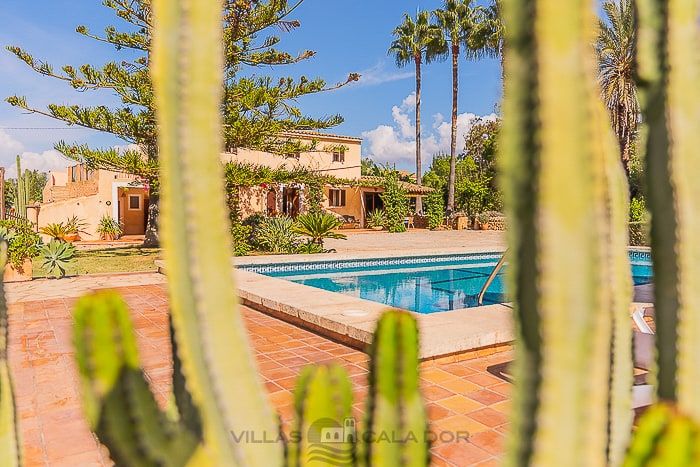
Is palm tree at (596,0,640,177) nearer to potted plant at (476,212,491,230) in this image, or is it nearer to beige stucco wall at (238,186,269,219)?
potted plant at (476,212,491,230)

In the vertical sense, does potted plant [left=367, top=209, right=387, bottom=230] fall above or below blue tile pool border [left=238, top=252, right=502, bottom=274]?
above

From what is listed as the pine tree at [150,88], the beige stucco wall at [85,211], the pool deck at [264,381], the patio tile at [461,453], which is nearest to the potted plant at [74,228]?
the beige stucco wall at [85,211]

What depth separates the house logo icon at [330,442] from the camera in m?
1.33

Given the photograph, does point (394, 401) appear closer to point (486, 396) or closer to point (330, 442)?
point (330, 442)

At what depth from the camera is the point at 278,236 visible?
54.4 ft

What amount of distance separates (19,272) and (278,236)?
7.57m

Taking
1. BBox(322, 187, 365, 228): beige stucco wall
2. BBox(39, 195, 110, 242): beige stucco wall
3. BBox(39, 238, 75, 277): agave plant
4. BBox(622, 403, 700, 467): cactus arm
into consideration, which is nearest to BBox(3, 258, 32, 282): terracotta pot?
BBox(39, 238, 75, 277): agave plant

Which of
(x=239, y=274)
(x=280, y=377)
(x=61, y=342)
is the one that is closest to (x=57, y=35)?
(x=239, y=274)

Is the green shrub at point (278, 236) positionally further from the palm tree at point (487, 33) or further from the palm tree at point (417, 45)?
the palm tree at point (487, 33)

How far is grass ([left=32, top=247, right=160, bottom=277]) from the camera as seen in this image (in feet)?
42.2

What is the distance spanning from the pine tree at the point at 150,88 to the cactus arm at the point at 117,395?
50.6 feet

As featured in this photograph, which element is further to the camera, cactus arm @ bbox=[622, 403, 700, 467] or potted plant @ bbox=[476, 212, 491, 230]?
potted plant @ bbox=[476, 212, 491, 230]

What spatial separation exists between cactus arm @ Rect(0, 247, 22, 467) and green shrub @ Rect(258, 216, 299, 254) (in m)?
14.7

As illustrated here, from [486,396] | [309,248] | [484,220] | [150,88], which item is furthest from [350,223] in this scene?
[486,396]
